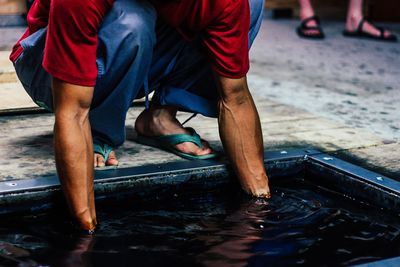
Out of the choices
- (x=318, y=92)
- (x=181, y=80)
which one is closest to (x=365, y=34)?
(x=318, y=92)

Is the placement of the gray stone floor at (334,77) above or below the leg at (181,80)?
below

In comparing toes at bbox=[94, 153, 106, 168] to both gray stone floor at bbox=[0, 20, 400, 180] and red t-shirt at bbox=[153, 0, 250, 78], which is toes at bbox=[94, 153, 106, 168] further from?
red t-shirt at bbox=[153, 0, 250, 78]

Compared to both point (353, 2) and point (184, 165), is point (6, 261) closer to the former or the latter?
point (184, 165)

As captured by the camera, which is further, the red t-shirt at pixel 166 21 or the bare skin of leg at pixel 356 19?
the bare skin of leg at pixel 356 19

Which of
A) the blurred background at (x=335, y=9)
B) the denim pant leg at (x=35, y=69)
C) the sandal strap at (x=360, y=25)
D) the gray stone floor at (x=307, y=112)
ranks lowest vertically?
the blurred background at (x=335, y=9)

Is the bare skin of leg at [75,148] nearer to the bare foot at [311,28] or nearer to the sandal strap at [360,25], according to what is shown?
the bare foot at [311,28]

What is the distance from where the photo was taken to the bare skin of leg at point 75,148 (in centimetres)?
154

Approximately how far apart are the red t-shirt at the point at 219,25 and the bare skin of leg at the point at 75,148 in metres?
0.34

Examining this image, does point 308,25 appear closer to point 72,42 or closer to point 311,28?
point 311,28

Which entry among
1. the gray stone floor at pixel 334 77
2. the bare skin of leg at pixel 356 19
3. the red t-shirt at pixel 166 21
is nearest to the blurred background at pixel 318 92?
the gray stone floor at pixel 334 77

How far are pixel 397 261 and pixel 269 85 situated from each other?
205cm

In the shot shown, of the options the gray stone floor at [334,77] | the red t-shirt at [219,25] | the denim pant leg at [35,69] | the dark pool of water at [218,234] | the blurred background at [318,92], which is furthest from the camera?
the gray stone floor at [334,77]

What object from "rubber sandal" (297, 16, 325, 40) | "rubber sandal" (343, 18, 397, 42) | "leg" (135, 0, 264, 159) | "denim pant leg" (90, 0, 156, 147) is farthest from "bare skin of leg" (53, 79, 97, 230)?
"rubber sandal" (343, 18, 397, 42)

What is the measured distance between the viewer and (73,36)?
1516 mm
